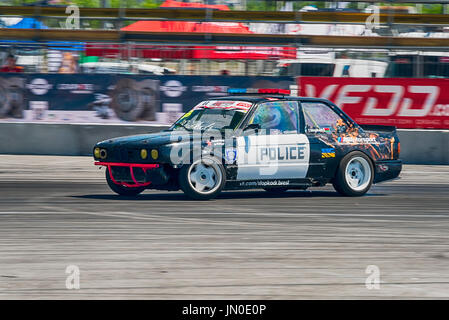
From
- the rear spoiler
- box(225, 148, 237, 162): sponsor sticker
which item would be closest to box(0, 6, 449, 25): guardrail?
the rear spoiler

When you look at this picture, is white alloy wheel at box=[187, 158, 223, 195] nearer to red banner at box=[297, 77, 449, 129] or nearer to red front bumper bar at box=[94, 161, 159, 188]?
red front bumper bar at box=[94, 161, 159, 188]

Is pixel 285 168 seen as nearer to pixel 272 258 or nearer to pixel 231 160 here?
pixel 231 160

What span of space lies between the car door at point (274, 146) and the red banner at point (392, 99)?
663 centimetres

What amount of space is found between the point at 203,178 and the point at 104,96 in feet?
25.5

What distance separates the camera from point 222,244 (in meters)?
7.13

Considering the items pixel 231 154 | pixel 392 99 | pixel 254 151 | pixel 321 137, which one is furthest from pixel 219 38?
pixel 231 154

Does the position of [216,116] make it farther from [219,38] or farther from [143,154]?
[219,38]

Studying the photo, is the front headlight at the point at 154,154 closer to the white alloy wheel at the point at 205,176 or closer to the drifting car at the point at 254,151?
the drifting car at the point at 254,151

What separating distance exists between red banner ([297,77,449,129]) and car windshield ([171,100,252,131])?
686 centimetres

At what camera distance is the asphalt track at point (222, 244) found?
Answer: 5562mm

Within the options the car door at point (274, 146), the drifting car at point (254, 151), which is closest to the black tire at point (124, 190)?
the drifting car at point (254, 151)

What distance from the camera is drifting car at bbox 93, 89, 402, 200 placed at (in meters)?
9.60

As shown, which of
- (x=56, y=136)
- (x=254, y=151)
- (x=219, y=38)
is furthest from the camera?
(x=219, y=38)

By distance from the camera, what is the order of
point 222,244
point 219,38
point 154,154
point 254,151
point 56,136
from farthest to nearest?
1. point 219,38
2. point 56,136
3. point 254,151
4. point 154,154
5. point 222,244
